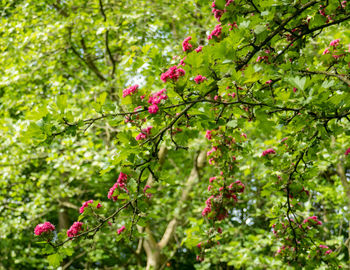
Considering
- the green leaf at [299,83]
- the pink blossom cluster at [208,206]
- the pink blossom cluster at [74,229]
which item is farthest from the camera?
the pink blossom cluster at [208,206]

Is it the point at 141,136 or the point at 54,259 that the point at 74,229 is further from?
the point at 141,136

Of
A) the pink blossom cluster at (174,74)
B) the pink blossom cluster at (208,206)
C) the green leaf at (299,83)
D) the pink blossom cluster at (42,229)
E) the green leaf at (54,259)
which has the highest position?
the pink blossom cluster at (174,74)

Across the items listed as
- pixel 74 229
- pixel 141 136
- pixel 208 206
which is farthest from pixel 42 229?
pixel 208 206

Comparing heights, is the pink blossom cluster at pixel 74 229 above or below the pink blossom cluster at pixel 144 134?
below

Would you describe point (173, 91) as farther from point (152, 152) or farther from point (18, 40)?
point (18, 40)

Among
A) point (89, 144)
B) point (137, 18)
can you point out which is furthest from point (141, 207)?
point (137, 18)

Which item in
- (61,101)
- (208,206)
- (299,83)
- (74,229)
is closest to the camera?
(299,83)

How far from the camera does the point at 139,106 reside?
175 cm

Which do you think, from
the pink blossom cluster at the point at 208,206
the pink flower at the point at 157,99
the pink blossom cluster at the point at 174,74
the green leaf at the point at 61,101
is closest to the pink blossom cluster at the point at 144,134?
the pink flower at the point at 157,99

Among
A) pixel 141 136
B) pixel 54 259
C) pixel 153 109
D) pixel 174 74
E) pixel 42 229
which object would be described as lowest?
pixel 54 259

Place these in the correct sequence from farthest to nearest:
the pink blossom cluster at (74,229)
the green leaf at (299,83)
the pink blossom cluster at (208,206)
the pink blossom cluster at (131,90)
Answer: the pink blossom cluster at (208,206), the pink blossom cluster at (74,229), the pink blossom cluster at (131,90), the green leaf at (299,83)

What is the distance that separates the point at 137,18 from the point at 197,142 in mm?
2646

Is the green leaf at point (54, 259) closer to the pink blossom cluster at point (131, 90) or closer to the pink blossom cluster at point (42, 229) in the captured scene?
the pink blossom cluster at point (42, 229)

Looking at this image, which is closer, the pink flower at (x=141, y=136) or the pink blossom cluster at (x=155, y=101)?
the pink blossom cluster at (x=155, y=101)
